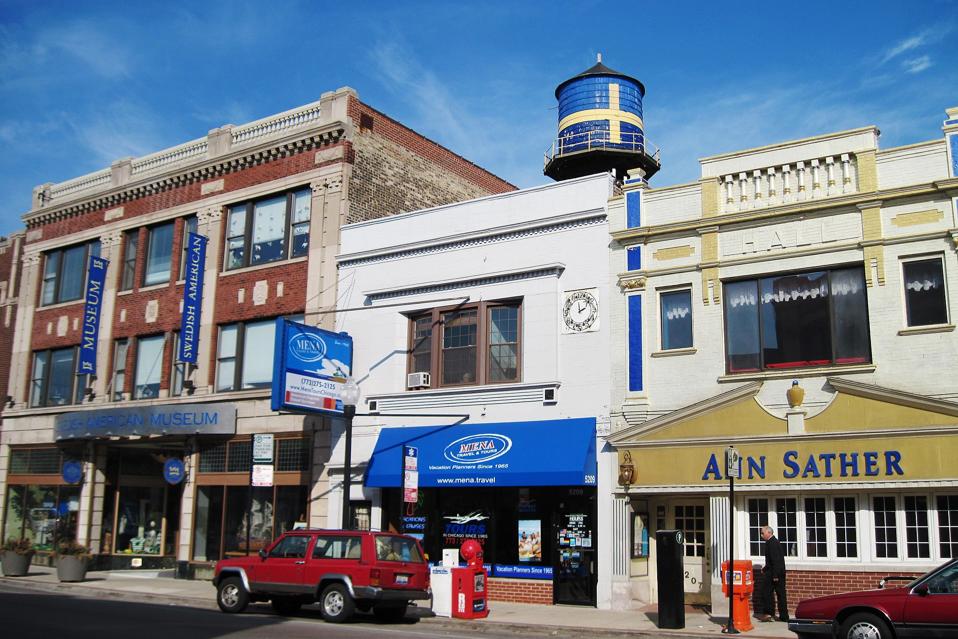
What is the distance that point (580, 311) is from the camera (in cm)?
2267

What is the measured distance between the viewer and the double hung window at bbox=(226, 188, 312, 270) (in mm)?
28734

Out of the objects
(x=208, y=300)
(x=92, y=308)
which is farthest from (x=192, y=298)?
(x=92, y=308)

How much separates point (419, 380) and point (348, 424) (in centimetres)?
261

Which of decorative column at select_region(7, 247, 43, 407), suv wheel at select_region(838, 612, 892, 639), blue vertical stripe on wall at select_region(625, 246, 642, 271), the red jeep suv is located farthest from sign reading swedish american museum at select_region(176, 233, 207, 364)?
suv wheel at select_region(838, 612, 892, 639)

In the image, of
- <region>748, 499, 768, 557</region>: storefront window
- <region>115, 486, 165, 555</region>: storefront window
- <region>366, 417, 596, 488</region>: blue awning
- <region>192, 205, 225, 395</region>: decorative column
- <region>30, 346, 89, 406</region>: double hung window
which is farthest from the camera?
<region>30, 346, 89, 406</region>: double hung window

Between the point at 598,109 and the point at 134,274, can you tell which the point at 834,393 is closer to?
the point at 598,109

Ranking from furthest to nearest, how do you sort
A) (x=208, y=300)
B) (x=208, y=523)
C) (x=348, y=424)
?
(x=208, y=300)
(x=208, y=523)
(x=348, y=424)

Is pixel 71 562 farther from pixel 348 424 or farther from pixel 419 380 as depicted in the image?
pixel 419 380

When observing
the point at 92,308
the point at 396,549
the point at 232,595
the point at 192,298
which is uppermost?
the point at 92,308

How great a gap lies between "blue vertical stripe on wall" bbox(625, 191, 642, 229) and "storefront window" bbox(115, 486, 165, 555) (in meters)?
19.3

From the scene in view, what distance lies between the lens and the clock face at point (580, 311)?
22438 millimetres

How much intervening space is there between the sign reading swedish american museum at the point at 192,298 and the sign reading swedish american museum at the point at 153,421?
182 cm

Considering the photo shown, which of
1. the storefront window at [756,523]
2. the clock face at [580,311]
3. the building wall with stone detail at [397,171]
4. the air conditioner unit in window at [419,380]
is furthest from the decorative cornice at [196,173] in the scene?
the storefront window at [756,523]

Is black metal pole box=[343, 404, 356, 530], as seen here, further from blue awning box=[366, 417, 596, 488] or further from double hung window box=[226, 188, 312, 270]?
double hung window box=[226, 188, 312, 270]
